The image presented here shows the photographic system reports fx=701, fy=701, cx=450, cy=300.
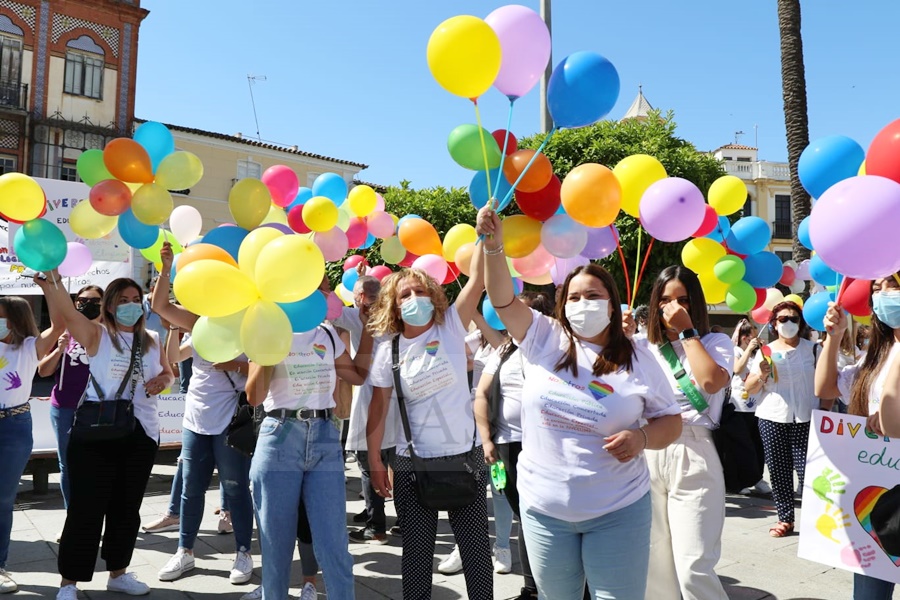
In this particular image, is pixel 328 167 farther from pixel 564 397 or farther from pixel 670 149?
pixel 564 397

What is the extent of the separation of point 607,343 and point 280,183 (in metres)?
3.22

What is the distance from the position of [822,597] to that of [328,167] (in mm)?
28039

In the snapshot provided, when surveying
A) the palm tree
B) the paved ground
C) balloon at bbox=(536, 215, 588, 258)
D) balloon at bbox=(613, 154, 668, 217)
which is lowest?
the paved ground

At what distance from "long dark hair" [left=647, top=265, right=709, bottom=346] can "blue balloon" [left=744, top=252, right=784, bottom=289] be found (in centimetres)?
191

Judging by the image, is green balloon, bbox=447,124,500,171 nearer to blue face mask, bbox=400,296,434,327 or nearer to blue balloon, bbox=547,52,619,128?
blue balloon, bbox=547,52,619,128

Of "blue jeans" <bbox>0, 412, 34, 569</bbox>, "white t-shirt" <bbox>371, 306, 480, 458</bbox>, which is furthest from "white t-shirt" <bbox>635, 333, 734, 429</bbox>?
"blue jeans" <bbox>0, 412, 34, 569</bbox>

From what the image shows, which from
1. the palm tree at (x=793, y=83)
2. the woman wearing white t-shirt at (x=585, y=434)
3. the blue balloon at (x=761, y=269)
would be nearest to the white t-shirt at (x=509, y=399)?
the woman wearing white t-shirt at (x=585, y=434)

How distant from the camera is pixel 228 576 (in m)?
4.25

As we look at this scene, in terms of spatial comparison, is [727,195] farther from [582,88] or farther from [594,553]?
[594,553]

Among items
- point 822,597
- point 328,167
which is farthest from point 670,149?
point 328,167

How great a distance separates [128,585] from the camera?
3898 millimetres

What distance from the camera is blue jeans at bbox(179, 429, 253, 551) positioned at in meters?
4.19

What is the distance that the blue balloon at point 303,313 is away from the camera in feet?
10.1

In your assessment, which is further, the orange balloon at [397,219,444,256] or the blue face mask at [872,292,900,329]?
the orange balloon at [397,219,444,256]
